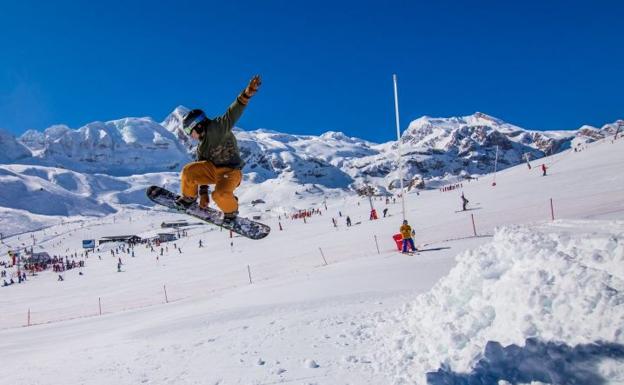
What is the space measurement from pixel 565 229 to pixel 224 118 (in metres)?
14.5

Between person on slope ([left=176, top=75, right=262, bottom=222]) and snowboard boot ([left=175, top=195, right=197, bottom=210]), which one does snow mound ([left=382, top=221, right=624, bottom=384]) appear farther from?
snowboard boot ([left=175, top=195, right=197, bottom=210])

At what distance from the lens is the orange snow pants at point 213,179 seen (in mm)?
5566

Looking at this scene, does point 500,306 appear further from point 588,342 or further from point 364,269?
point 364,269

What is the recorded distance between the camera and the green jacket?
541 cm

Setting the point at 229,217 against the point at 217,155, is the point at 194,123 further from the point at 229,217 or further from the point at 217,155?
the point at 229,217

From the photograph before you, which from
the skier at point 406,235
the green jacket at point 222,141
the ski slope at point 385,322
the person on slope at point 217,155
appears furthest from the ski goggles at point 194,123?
the skier at point 406,235

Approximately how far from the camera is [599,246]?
20.5ft

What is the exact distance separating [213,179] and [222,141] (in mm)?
498

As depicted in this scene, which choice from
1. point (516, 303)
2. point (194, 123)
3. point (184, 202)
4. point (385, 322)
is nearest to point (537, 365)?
point (516, 303)

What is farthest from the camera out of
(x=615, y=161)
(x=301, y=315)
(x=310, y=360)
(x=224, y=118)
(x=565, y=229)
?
(x=615, y=161)

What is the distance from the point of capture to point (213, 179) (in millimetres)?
5652

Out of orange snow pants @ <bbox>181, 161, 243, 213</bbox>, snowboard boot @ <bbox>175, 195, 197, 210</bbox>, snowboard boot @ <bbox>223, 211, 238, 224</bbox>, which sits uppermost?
orange snow pants @ <bbox>181, 161, 243, 213</bbox>

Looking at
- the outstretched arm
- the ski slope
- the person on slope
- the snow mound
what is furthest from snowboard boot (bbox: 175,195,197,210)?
the snow mound

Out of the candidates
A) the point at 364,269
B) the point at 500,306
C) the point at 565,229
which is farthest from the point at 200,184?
the point at 565,229
